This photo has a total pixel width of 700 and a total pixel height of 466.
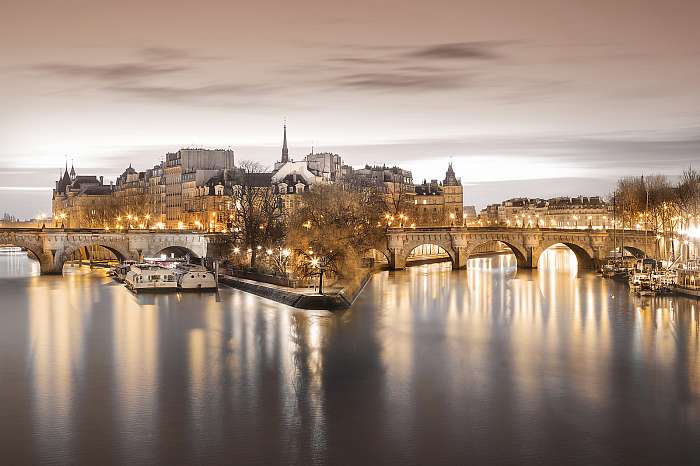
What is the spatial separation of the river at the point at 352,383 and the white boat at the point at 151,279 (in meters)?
8.58

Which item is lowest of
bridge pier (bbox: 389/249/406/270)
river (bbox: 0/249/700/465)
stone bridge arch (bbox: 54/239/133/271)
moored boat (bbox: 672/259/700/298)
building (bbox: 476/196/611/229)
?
river (bbox: 0/249/700/465)

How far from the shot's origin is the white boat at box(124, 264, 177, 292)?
195 ft

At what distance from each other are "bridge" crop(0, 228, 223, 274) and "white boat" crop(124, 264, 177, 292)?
41.4ft

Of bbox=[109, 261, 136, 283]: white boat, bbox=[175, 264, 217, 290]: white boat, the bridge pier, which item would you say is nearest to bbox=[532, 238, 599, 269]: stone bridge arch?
the bridge pier

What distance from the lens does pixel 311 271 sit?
53.0m

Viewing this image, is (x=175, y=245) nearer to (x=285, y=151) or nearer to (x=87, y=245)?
(x=87, y=245)

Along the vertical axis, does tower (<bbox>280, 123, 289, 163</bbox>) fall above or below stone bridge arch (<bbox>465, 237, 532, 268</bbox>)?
above

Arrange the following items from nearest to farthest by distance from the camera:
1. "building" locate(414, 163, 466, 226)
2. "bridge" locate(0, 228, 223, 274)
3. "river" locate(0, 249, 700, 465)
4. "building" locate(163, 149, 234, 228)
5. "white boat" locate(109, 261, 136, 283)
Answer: "river" locate(0, 249, 700, 465) → "white boat" locate(109, 261, 136, 283) → "bridge" locate(0, 228, 223, 274) → "building" locate(163, 149, 234, 228) → "building" locate(414, 163, 466, 226)

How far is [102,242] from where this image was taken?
7562 centimetres

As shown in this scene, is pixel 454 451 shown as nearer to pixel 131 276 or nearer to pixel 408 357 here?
pixel 408 357

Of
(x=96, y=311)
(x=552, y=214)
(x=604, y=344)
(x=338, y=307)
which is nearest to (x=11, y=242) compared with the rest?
(x=96, y=311)

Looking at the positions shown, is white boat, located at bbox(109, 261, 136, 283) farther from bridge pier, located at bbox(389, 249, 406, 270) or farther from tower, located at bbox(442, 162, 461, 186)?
tower, located at bbox(442, 162, 461, 186)

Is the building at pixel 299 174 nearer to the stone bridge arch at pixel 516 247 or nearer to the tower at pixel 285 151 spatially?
the tower at pixel 285 151

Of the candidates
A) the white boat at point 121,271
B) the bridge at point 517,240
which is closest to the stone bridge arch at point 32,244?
the white boat at point 121,271
